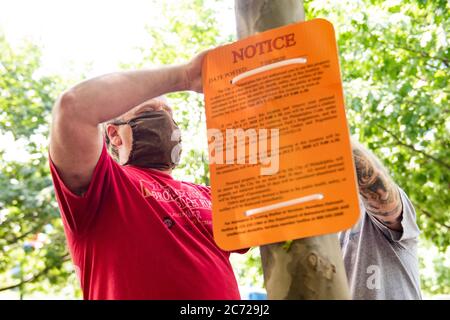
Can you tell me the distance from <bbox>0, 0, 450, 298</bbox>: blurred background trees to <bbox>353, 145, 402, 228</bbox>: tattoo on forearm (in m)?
2.55

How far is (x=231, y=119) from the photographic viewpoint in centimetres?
112

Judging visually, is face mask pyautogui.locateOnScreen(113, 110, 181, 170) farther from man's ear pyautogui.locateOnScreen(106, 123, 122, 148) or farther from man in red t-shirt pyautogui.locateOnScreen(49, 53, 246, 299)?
man in red t-shirt pyautogui.locateOnScreen(49, 53, 246, 299)

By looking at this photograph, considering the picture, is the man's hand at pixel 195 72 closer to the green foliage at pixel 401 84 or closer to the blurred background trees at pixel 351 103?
the blurred background trees at pixel 351 103

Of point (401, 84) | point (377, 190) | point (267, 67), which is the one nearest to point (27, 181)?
point (401, 84)

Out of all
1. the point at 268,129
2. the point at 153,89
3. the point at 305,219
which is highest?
the point at 153,89

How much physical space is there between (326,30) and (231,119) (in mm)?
274

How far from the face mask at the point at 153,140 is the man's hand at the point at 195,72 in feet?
1.40

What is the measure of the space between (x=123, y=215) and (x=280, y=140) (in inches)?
18.8

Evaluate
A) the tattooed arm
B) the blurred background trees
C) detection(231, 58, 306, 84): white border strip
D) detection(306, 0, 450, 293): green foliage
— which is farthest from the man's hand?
detection(306, 0, 450, 293): green foliage

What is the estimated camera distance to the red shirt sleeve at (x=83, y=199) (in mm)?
1271


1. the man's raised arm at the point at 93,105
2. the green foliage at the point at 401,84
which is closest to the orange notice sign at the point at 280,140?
the man's raised arm at the point at 93,105

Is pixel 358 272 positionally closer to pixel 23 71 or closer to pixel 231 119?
pixel 231 119

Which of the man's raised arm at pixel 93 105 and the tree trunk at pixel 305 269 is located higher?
the man's raised arm at pixel 93 105
